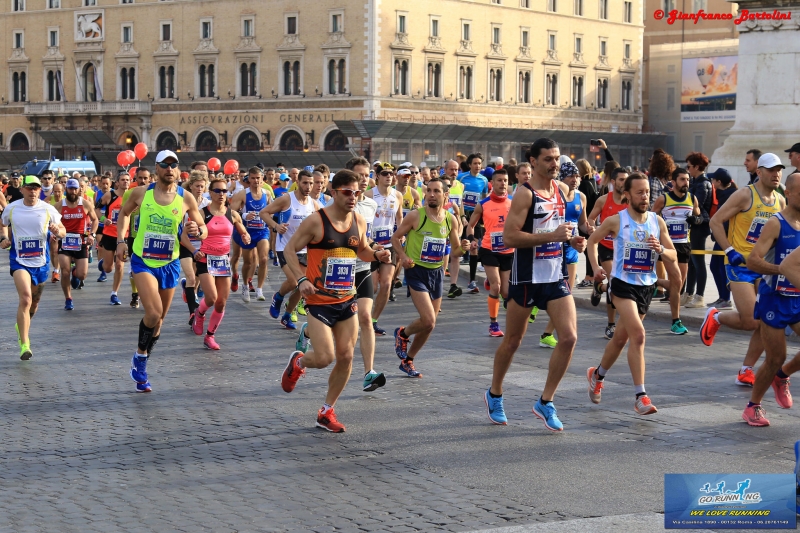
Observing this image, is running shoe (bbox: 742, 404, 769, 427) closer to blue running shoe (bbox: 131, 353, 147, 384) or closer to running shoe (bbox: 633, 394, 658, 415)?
running shoe (bbox: 633, 394, 658, 415)

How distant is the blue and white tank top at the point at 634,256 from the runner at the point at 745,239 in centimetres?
69

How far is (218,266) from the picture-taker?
44.1 ft

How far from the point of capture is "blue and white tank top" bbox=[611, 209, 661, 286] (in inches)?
372

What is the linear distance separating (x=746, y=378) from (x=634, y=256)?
1.64 m

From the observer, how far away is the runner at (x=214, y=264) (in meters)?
12.9

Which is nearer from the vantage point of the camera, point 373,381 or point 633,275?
point 633,275

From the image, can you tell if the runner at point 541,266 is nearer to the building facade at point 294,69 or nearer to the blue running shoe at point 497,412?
the blue running shoe at point 497,412

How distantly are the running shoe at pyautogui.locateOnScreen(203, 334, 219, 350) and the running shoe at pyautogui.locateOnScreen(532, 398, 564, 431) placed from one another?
15.7 ft

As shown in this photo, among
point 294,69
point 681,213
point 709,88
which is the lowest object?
point 681,213

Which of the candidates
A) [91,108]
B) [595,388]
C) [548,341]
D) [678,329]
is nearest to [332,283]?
[595,388]

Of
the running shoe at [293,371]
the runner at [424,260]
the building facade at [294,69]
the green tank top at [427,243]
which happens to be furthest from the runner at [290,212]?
the building facade at [294,69]

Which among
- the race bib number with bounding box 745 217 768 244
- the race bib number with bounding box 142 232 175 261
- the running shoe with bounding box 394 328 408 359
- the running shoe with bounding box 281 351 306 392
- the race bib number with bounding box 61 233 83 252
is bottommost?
the running shoe with bounding box 394 328 408 359

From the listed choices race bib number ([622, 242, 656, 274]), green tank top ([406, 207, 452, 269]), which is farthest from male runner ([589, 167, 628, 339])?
race bib number ([622, 242, 656, 274])

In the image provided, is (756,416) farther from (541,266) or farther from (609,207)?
(609,207)
